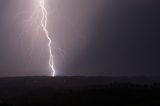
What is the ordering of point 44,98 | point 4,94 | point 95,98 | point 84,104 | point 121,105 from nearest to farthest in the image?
point 121,105, point 84,104, point 95,98, point 44,98, point 4,94

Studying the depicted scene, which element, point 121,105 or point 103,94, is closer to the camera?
point 121,105

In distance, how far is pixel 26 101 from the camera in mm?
60781

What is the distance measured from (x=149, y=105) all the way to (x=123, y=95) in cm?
1339

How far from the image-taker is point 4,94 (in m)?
71.8

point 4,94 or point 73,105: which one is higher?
point 4,94

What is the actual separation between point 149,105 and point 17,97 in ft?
81.7

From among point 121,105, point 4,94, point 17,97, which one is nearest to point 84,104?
point 121,105

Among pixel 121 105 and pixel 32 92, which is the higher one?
pixel 32 92

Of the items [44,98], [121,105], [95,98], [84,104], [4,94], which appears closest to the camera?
[121,105]

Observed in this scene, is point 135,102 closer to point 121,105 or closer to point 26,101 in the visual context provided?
point 121,105

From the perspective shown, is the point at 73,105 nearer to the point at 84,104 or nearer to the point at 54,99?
the point at 84,104

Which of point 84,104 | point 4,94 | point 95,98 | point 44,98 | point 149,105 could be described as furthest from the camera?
point 4,94

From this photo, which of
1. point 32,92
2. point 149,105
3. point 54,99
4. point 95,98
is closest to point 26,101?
point 54,99

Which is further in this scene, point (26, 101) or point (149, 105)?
point (26, 101)
